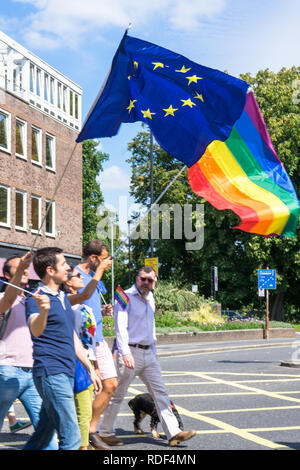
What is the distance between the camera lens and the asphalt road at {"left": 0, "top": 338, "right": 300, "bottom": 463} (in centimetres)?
723

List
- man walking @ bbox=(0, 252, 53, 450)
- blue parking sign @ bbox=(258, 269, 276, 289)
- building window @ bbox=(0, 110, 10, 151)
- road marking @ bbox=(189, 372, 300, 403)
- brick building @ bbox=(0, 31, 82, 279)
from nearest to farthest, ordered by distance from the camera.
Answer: man walking @ bbox=(0, 252, 53, 450) < road marking @ bbox=(189, 372, 300, 403) < building window @ bbox=(0, 110, 10, 151) < brick building @ bbox=(0, 31, 82, 279) < blue parking sign @ bbox=(258, 269, 276, 289)

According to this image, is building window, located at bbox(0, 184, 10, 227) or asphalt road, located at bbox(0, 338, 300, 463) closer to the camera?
asphalt road, located at bbox(0, 338, 300, 463)

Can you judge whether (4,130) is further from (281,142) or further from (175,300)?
(281,142)

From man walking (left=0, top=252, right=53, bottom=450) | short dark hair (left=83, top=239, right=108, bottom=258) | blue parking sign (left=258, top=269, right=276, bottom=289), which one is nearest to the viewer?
man walking (left=0, top=252, right=53, bottom=450)

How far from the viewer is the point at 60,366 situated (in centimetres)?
520

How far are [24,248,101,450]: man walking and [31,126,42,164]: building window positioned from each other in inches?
1175

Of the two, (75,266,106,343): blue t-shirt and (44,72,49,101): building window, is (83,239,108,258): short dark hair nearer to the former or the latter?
(75,266,106,343): blue t-shirt

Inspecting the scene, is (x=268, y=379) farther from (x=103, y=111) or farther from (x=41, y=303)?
(x=41, y=303)

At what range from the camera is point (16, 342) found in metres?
6.42

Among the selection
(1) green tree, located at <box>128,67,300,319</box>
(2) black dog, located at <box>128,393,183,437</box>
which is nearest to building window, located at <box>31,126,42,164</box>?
(1) green tree, located at <box>128,67,300,319</box>

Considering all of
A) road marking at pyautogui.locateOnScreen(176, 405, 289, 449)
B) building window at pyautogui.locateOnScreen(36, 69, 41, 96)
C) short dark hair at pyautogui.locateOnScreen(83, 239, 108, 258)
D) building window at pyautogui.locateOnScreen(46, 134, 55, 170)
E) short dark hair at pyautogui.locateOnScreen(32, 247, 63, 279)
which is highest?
building window at pyautogui.locateOnScreen(36, 69, 41, 96)

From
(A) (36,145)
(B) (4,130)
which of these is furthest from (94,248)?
(A) (36,145)

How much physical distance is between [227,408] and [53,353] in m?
5.19

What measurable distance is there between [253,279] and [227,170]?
34.8m
